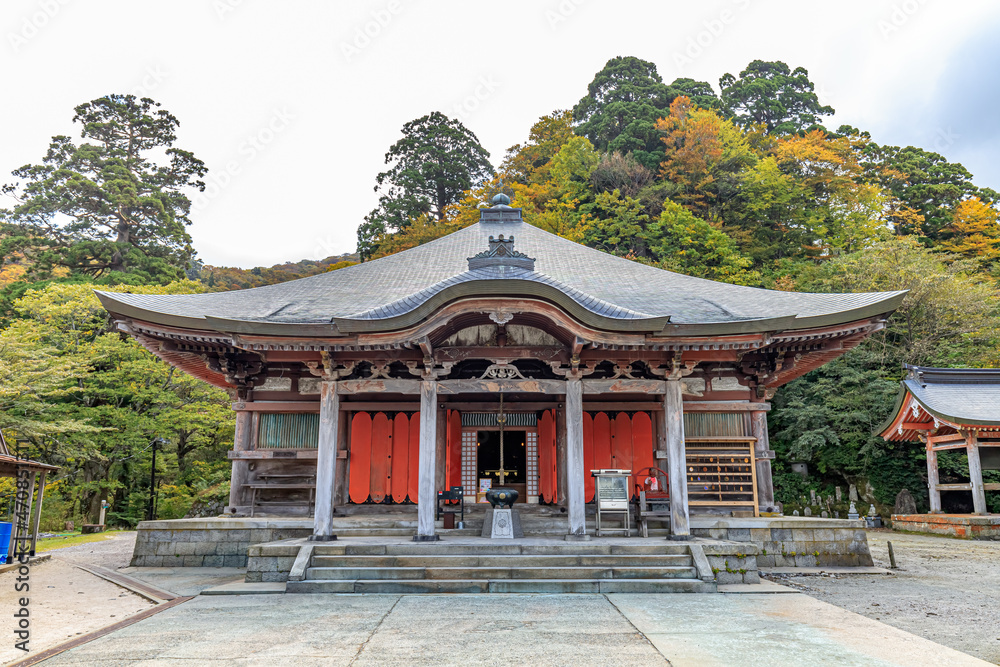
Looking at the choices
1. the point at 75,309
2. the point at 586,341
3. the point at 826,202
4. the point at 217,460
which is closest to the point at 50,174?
the point at 75,309

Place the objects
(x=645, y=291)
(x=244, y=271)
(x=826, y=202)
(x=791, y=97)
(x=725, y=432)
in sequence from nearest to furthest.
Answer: (x=725, y=432)
(x=645, y=291)
(x=826, y=202)
(x=791, y=97)
(x=244, y=271)

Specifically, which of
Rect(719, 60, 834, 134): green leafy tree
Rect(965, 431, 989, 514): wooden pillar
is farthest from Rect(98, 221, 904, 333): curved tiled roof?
Rect(719, 60, 834, 134): green leafy tree

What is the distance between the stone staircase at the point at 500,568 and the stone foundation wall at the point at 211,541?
227 centimetres

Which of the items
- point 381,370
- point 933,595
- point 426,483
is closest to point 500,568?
point 426,483

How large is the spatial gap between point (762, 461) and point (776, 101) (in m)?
37.8

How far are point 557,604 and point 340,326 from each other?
4.83m

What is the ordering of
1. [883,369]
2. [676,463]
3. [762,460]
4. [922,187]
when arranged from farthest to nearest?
[922,187]
[883,369]
[762,460]
[676,463]

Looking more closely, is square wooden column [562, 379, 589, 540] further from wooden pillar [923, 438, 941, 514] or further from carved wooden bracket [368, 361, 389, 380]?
wooden pillar [923, 438, 941, 514]

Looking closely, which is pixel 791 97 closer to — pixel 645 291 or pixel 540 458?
pixel 645 291

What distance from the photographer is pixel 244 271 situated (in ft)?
151

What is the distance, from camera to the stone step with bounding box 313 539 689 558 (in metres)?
8.60

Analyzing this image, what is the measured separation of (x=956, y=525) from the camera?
669 inches

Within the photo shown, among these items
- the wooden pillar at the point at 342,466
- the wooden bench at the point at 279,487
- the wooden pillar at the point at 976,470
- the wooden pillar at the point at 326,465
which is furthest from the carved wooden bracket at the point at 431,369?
the wooden pillar at the point at 976,470

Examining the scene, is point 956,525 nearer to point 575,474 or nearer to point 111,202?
point 575,474
